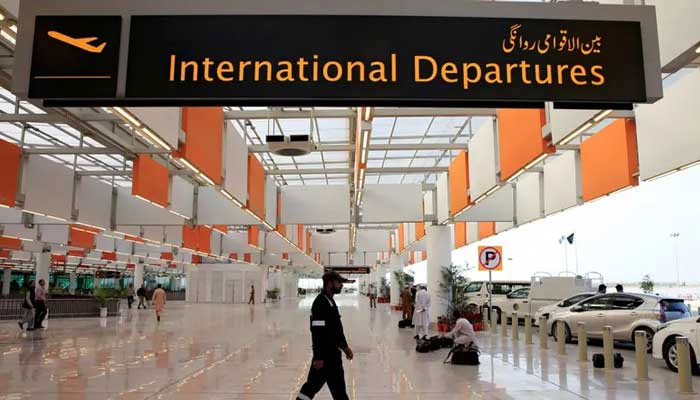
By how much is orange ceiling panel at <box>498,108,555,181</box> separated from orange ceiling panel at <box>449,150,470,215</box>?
3421 millimetres

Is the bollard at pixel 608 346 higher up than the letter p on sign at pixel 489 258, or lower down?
lower down

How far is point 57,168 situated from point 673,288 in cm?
3688

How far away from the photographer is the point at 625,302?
1530cm

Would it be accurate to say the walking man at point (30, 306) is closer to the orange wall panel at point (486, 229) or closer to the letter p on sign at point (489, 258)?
the letter p on sign at point (489, 258)

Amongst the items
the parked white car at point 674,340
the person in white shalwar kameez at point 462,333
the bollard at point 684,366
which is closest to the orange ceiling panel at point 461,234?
the person in white shalwar kameez at point 462,333

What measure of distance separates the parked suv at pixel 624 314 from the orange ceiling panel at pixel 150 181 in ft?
32.8

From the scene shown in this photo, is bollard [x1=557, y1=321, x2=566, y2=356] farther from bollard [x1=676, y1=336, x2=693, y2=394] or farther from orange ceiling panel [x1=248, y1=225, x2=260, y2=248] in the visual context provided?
orange ceiling panel [x1=248, y1=225, x2=260, y2=248]

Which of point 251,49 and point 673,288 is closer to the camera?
point 251,49

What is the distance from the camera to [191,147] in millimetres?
8477

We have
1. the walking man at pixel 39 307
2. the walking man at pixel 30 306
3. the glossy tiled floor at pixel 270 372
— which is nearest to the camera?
the glossy tiled floor at pixel 270 372

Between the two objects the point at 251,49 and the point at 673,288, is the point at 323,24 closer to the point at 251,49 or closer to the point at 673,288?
the point at 251,49

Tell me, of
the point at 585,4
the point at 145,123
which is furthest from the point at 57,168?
the point at 585,4

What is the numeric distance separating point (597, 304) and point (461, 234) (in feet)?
40.4

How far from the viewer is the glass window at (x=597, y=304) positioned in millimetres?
15816
